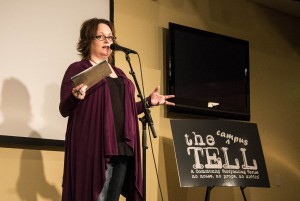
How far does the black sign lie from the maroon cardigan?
3.85ft

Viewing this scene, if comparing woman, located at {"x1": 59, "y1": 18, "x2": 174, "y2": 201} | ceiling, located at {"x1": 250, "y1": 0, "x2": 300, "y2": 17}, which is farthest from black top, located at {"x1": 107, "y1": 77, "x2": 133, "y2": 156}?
ceiling, located at {"x1": 250, "y1": 0, "x2": 300, "y2": 17}

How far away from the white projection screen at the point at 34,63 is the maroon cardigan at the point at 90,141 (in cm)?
71

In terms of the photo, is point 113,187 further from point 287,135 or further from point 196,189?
point 287,135

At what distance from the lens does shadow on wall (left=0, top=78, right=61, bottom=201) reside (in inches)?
98.8

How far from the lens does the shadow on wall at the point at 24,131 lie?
2.51m

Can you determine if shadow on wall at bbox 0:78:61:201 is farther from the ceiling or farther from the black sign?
the ceiling

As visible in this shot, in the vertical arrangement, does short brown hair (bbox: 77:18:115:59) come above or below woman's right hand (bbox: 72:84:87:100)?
above

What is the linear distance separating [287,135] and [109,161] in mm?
3011

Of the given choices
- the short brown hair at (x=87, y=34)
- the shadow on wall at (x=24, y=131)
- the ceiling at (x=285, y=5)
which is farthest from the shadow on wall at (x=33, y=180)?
the ceiling at (x=285, y=5)

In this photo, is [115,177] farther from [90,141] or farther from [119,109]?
[119,109]

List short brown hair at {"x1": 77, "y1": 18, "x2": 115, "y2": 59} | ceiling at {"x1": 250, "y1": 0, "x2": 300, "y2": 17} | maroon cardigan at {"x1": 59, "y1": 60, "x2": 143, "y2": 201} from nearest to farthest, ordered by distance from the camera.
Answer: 1. maroon cardigan at {"x1": 59, "y1": 60, "x2": 143, "y2": 201}
2. short brown hair at {"x1": 77, "y1": 18, "x2": 115, "y2": 59}
3. ceiling at {"x1": 250, "y1": 0, "x2": 300, "y2": 17}

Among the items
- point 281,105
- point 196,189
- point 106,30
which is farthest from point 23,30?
point 281,105

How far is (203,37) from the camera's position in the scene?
377 cm

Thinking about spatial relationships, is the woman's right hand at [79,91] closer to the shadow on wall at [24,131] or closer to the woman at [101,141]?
the woman at [101,141]
